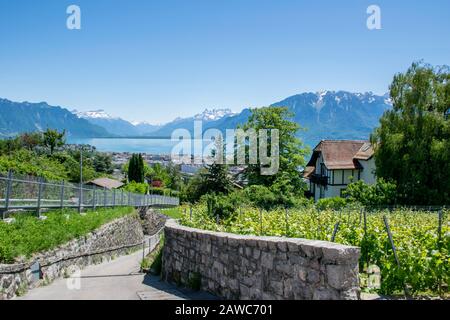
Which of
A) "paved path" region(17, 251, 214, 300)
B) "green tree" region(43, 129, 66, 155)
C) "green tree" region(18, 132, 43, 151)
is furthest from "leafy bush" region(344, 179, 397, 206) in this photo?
"green tree" region(18, 132, 43, 151)

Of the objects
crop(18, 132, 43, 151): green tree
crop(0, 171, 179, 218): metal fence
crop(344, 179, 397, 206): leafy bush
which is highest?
crop(18, 132, 43, 151): green tree

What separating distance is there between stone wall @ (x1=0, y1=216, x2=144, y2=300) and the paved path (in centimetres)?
35

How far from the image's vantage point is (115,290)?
1107 centimetres

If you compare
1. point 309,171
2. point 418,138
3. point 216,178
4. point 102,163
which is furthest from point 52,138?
point 418,138

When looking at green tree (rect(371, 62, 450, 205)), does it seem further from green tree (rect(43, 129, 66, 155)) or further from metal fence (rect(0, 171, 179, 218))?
green tree (rect(43, 129, 66, 155))

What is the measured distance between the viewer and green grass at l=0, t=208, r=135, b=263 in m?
11.3

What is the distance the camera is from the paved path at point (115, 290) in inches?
391

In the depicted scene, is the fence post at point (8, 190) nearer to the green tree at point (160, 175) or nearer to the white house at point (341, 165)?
the white house at point (341, 165)

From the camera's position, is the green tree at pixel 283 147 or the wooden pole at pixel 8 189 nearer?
the wooden pole at pixel 8 189

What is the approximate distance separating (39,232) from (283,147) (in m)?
33.1

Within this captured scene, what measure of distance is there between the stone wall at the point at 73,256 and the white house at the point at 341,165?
25.6 m

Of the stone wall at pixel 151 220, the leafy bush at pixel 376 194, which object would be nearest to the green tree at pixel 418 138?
the leafy bush at pixel 376 194
